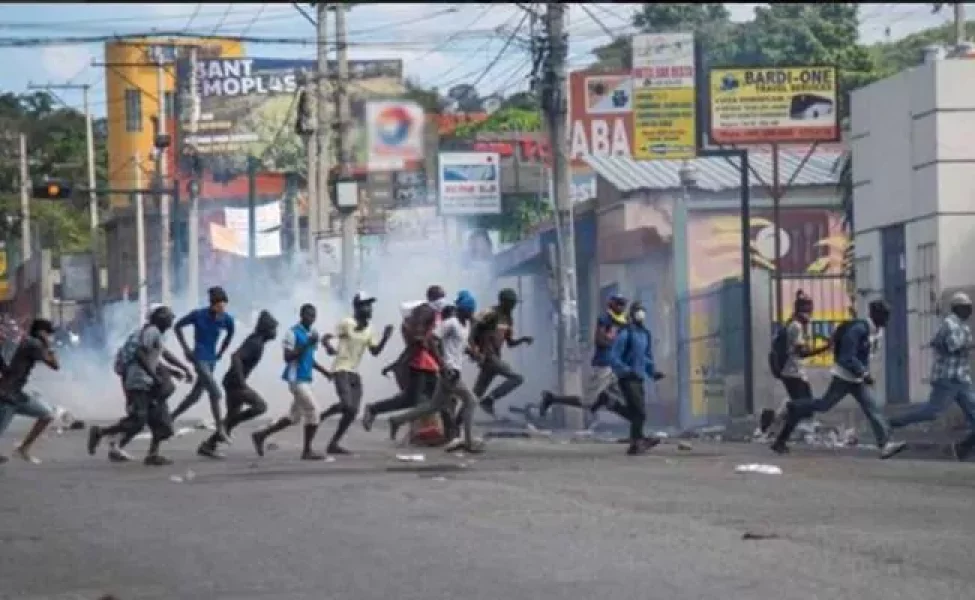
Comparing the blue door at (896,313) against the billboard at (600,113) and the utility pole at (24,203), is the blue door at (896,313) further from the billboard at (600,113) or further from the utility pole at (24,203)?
the utility pole at (24,203)

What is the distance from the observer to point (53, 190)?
4462cm

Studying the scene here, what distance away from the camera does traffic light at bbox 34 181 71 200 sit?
4456cm

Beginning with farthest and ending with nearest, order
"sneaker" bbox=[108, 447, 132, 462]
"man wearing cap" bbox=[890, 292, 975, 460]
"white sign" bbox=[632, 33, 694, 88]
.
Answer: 1. "white sign" bbox=[632, 33, 694, 88]
2. "sneaker" bbox=[108, 447, 132, 462]
3. "man wearing cap" bbox=[890, 292, 975, 460]

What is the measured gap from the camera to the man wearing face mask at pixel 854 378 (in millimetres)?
22562

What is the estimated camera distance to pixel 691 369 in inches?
1521

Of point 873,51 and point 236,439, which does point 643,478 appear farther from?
point 873,51

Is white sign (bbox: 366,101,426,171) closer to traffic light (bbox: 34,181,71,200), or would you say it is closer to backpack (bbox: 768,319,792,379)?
traffic light (bbox: 34,181,71,200)

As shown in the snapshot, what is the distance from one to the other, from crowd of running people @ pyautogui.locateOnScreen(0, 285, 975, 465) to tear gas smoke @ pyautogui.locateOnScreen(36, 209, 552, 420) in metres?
15.1

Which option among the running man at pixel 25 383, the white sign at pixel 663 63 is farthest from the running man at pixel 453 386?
the white sign at pixel 663 63

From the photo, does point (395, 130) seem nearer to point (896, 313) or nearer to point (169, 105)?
point (896, 313)

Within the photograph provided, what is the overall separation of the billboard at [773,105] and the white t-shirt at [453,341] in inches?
566

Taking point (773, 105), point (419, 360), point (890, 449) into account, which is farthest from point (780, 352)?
point (773, 105)

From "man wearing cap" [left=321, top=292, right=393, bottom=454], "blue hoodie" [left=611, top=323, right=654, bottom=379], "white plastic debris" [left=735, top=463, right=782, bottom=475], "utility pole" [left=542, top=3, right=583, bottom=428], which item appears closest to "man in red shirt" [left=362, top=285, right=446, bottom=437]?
"man wearing cap" [left=321, top=292, right=393, bottom=454]

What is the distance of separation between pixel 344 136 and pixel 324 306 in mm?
7289
